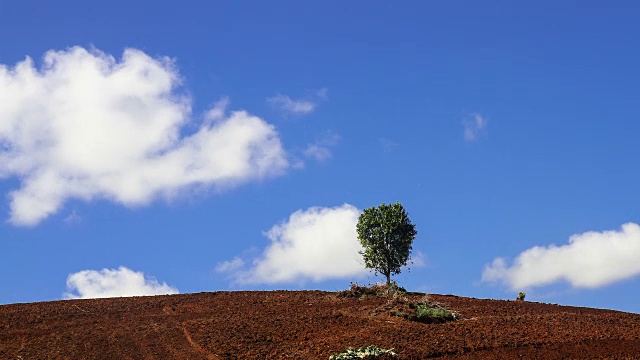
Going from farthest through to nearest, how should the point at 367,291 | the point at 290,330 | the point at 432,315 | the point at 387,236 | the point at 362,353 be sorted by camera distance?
the point at 387,236 < the point at 367,291 < the point at 432,315 < the point at 290,330 < the point at 362,353

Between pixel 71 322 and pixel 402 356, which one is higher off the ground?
pixel 71 322

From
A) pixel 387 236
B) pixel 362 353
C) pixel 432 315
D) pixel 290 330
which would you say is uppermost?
pixel 387 236

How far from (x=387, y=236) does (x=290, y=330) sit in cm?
1650

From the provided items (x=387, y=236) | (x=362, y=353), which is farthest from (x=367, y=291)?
(x=362, y=353)

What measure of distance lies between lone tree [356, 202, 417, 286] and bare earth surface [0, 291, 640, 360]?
787 centimetres

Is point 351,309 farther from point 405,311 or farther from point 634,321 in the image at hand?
point 634,321

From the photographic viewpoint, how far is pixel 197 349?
28.7 metres

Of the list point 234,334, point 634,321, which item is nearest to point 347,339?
point 234,334

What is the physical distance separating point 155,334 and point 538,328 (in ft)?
59.1

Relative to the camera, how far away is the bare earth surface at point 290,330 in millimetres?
27562

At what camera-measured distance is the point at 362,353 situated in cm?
2550

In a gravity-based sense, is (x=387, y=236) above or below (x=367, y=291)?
above

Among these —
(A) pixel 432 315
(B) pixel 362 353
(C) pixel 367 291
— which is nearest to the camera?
(B) pixel 362 353

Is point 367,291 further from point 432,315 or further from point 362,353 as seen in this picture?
point 362,353
